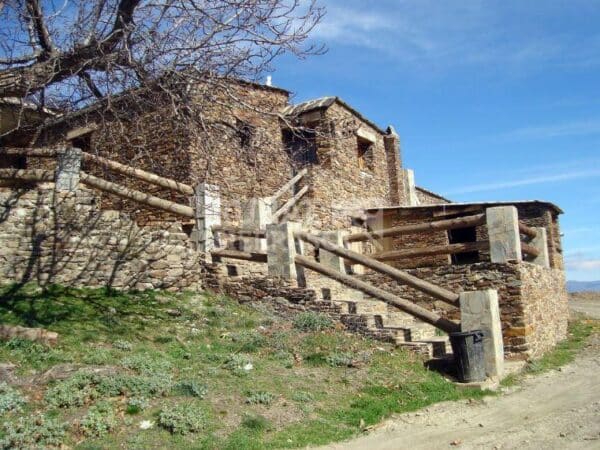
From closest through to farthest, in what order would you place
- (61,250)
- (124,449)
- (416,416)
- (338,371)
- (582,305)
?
(124,449)
(416,416)
(338,371)
(61,250)
(582,305)

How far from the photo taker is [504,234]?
35.1ft

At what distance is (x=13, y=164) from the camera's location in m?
19.5

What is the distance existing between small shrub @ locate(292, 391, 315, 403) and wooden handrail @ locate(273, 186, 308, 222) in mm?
8016

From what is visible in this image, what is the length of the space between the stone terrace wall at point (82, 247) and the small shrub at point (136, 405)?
17.0 feet

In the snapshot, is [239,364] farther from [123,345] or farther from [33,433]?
[33,433]

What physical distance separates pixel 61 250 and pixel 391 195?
12.8 m

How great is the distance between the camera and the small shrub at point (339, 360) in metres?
8.71

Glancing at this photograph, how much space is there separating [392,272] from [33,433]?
21.2 ft

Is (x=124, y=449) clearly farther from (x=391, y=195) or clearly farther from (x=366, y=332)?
(x=391, y=195)

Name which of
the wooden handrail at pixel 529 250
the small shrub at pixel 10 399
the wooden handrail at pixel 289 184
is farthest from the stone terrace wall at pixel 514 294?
the small shrub at pixel 10 399

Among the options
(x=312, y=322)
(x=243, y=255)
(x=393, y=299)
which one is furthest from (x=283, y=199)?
(x=393, y=299)

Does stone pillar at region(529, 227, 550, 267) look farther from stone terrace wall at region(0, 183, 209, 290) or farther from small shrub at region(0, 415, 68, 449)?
small shrub at region(0, 415, 68, 449)

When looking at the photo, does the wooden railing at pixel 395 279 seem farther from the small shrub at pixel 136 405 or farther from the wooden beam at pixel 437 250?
the small shrub at pixel 136 405

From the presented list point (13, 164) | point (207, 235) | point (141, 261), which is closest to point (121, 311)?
point (141, 261)
